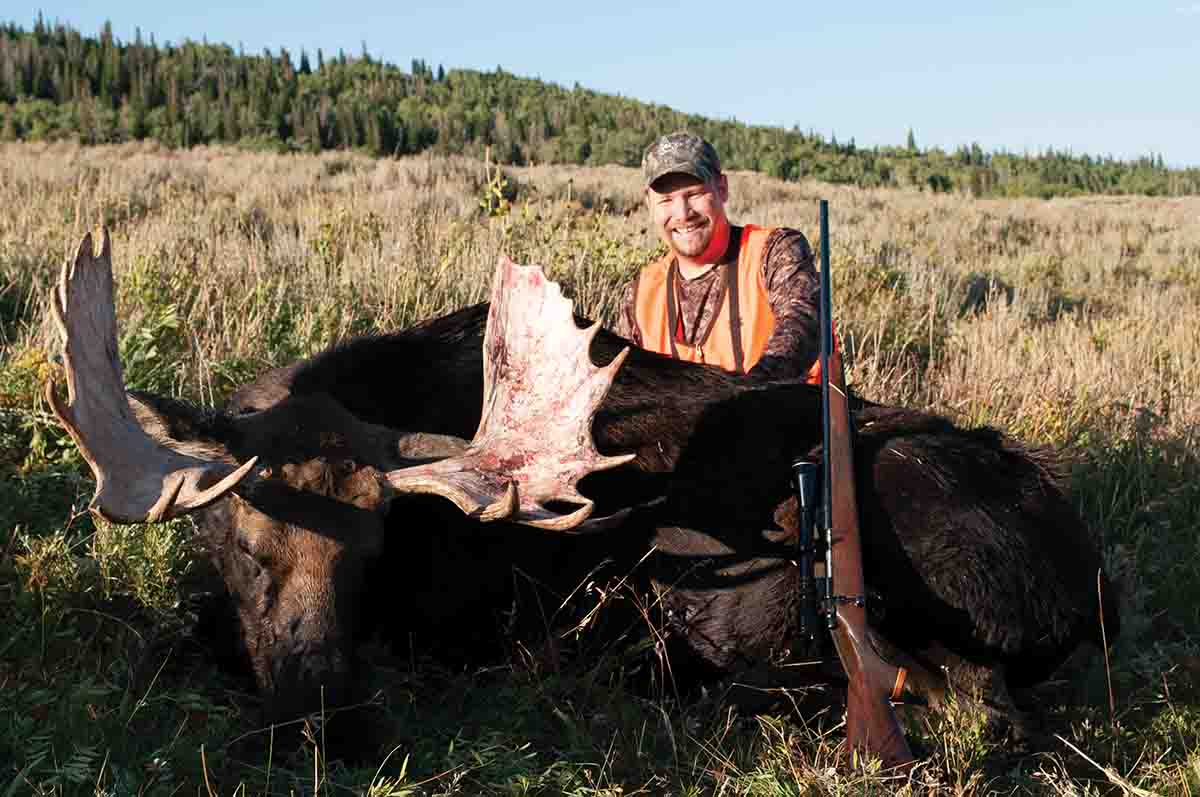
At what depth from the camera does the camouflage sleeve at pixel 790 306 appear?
4703 millimetres

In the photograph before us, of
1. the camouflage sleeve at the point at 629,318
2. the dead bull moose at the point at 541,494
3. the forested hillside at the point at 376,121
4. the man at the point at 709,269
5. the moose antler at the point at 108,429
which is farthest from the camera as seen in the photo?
the forested hillside at the point at 376,121

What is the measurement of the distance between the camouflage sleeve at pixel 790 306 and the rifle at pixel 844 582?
0.77 m

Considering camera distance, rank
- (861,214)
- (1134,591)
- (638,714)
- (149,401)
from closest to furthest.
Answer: (149,401)
(638,714)
(1134,591)
(861,214)

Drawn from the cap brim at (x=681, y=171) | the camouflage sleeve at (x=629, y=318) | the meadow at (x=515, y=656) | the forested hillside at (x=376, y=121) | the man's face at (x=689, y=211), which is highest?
the forested hillside at (x=376, y=121)

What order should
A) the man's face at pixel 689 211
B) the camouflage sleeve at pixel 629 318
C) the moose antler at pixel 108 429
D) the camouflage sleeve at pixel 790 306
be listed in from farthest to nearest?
the camouflage sleeve at pixel 629 318
the man's face at pixel 689 211
the camouflage sleeve at pixel 790 306
the moose antler at pixel 108 429

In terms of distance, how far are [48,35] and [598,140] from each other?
3237cm

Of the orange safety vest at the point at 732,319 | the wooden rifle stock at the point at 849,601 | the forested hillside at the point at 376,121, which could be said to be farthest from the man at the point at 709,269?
the forested hillside at the point at 376,121

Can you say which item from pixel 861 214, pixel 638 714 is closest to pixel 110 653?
pixel 638 714

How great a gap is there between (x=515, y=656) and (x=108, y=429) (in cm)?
160

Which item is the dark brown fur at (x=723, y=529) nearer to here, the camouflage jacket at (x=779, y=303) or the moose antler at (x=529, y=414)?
the moose antler at (x=529, y=414)

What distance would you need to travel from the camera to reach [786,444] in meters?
4.01

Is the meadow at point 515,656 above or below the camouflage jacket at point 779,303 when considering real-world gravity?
below

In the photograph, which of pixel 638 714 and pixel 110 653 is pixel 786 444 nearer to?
pixel 638 714

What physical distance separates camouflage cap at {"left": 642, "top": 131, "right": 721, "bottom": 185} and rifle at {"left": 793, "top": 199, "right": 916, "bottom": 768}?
5.50 ft
